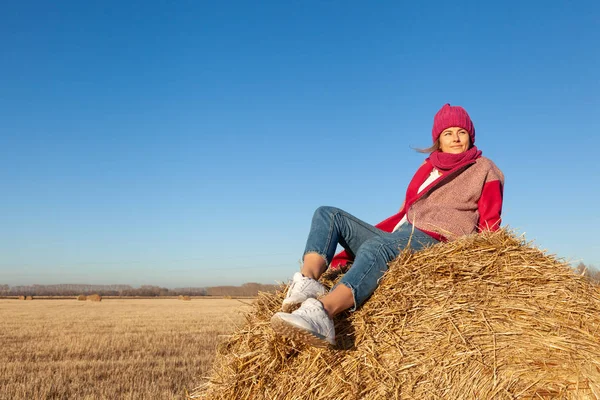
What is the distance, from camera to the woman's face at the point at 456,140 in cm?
423

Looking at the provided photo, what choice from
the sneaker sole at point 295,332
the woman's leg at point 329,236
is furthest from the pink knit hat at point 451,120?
the sneaker sole at point 295,332

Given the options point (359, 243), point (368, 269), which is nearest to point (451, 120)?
point (359, 243)

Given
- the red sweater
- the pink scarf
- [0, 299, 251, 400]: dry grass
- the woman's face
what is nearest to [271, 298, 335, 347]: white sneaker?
[0, 299, 251, 400]: dry grass

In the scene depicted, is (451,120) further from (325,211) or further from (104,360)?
(104,360)

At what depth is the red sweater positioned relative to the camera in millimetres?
3824

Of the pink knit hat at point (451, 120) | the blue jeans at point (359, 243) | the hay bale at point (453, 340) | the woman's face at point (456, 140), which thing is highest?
the pink knit hat at point (451, 120)

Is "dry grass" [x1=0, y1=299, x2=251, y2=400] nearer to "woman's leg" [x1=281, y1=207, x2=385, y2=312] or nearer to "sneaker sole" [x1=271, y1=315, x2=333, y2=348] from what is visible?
"woman's leg" [x1=281, y1=207, x2=385, y2=312]

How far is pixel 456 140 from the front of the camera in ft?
13.9

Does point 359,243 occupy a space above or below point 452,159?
below

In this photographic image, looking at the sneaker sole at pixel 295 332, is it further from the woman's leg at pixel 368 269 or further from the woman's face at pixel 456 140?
the woman's face at pixel 456 140

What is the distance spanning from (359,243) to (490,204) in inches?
38.6

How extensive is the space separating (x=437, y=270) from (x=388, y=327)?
0.52 meters

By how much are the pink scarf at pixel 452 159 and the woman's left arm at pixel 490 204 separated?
9.5 inches

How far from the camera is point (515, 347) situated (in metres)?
2.86
